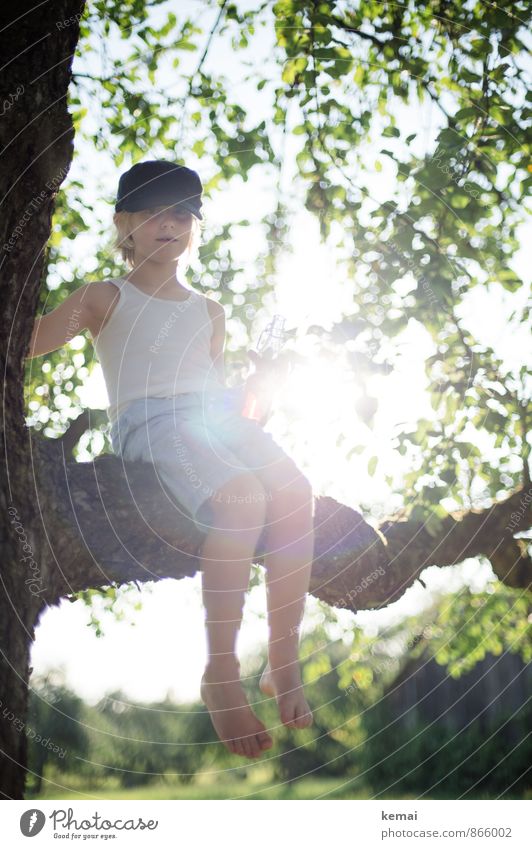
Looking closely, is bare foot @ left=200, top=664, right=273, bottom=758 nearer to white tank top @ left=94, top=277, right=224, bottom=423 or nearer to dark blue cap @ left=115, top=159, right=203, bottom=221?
white tank top @ left=94, top=277, right=224, bottom=423

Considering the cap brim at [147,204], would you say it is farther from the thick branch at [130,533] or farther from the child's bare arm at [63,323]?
the thick branch at [130,533]

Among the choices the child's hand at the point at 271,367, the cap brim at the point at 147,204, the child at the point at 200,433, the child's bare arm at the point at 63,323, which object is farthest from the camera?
the child's hand at the point at 271,367

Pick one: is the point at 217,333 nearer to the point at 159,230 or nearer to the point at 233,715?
the point at 159,230

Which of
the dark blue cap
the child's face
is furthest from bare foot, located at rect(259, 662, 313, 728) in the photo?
the dark blue cap

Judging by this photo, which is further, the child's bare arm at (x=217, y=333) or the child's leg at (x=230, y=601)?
the child's bare arm at (x=217, y=333)

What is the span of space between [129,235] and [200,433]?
3.76ft

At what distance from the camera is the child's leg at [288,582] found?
3186 mm

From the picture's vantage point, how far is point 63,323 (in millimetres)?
3559

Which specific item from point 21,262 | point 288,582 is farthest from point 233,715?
point 21,262

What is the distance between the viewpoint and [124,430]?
361 centimetres

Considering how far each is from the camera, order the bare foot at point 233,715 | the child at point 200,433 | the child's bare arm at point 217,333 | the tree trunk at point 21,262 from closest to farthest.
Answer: the tree trunk at point 21,262, the bare foot at point 233,715, the child at point 200,433, the child's bare arm at point 217,333

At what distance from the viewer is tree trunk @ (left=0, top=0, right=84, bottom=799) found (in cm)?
270

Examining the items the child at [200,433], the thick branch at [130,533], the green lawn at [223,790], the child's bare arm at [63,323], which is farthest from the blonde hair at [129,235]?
the green lawn at [223,790]
